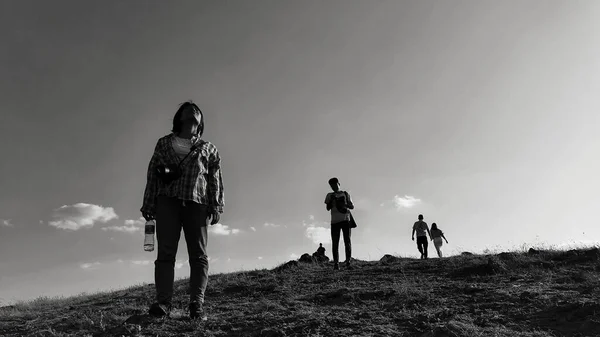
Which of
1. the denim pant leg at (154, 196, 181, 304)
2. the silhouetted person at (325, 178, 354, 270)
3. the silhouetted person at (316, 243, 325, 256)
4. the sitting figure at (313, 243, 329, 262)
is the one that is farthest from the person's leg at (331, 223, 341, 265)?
the denim pant leg at (154, 196, 181, 304)

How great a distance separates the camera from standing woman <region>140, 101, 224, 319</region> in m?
3.55

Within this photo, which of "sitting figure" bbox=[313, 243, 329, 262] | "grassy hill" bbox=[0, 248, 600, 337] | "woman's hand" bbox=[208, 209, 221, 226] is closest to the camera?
"grassy hill" bbox=[0, 248, 600, 337]

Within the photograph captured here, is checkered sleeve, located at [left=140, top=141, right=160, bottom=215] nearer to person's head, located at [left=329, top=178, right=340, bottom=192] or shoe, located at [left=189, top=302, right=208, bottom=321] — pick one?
shoe, located at [left=189, top=302, right=208, bottom=321]

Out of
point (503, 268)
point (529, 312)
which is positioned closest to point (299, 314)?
point (529, 312)

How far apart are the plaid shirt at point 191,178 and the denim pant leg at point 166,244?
12 cm

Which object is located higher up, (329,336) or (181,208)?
(181,208)

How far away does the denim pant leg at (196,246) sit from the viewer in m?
3.58

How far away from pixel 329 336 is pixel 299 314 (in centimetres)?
71

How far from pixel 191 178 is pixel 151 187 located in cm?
43

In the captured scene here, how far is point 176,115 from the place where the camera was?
394cm

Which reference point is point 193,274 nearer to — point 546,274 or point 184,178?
point 184,178

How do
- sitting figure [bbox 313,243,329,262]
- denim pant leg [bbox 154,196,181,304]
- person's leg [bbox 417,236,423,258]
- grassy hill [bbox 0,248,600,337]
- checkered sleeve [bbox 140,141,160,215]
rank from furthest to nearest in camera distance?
1. person's leg [bbox 417,236,423,258]
2. sitting figure [bbox 313,243,329,262]
3. checkered sleeve [bbox 140,141,160,215]
4. denim pant leg [bbox 154,196,181,304]
5. grassy hill [bbox 0,248,600,337]

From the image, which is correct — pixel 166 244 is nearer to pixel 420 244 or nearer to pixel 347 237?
pixel 347 237

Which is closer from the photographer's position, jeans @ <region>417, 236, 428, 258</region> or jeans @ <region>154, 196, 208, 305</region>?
jeans @ <region>154, 196, 208, 305</region>
